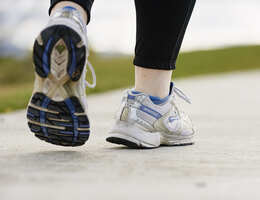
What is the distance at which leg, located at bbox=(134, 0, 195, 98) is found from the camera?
5.31 feet

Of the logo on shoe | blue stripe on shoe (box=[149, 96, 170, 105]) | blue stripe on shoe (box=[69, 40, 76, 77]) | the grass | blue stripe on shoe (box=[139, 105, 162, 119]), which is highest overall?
blue stripe on shoe (box=[69, 40, 76, 77])

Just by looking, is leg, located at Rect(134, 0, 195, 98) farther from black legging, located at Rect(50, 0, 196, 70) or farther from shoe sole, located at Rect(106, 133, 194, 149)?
shoe sole, located at Rect(106, 133, 194, 149)

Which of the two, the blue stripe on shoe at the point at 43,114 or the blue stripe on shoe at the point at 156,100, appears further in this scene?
the blue stripe on shoe at the point at 156,100

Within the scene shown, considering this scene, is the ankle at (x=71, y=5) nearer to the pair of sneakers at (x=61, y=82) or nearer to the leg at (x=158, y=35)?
the pair of sneakers at (x=61, y=82)

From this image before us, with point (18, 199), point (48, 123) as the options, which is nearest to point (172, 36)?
point (48, 123)

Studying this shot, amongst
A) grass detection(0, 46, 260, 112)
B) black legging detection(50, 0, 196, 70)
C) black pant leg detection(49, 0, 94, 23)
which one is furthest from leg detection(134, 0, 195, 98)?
grass detection(0, 46, 260, 112)

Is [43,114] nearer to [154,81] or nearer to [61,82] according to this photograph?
[61,82]

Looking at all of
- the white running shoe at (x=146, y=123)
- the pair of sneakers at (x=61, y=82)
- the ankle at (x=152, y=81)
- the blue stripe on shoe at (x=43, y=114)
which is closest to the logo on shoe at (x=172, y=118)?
the white running shoe at (x=146, y=123)

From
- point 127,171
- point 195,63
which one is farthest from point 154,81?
point 195,63

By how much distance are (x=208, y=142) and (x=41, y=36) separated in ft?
3.43

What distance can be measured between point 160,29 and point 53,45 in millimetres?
470

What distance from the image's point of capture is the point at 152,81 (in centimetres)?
172

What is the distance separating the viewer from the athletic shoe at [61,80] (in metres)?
1.36

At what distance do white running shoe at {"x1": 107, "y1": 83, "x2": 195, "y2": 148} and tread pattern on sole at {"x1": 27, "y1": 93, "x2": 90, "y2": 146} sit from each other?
273mm
